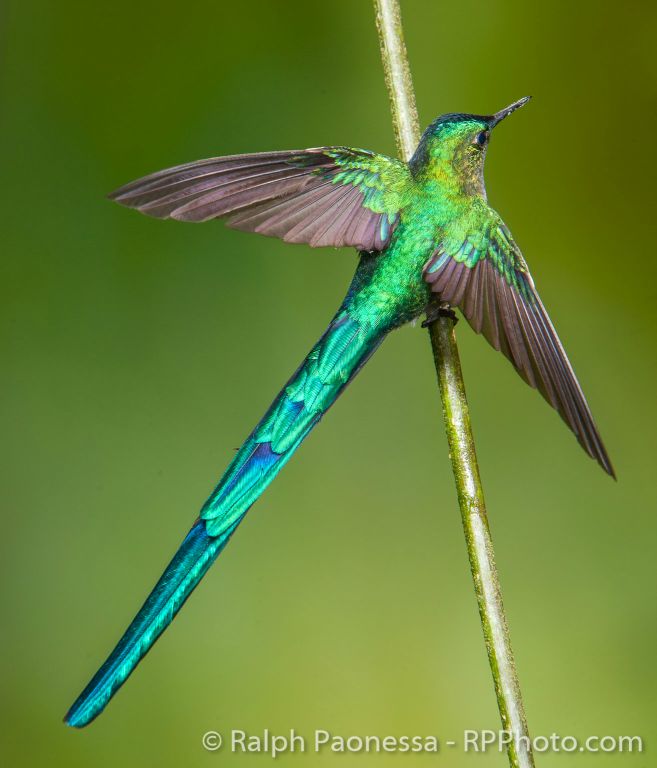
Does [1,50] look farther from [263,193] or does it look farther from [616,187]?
[616,187]

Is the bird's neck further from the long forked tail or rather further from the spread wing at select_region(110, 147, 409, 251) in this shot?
the long forked tail

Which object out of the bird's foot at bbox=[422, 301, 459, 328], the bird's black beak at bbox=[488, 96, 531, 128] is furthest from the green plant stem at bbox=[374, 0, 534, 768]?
the bird's black beak at bbox=[488, 96, 531, 128]

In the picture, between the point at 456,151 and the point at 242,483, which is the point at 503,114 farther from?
the point at 242,483

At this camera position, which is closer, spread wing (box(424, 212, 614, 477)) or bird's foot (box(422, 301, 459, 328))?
spread wing (box(424, 212, 614, 477))

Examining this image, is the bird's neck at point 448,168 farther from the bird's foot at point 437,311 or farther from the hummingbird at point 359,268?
the bird's foot at point 437,311

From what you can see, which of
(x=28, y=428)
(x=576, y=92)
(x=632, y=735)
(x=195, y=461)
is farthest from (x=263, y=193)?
(x=576, y=92)

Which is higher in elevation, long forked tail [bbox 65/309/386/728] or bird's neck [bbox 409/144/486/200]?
bird's neck [bbox 409/144/486/200]
